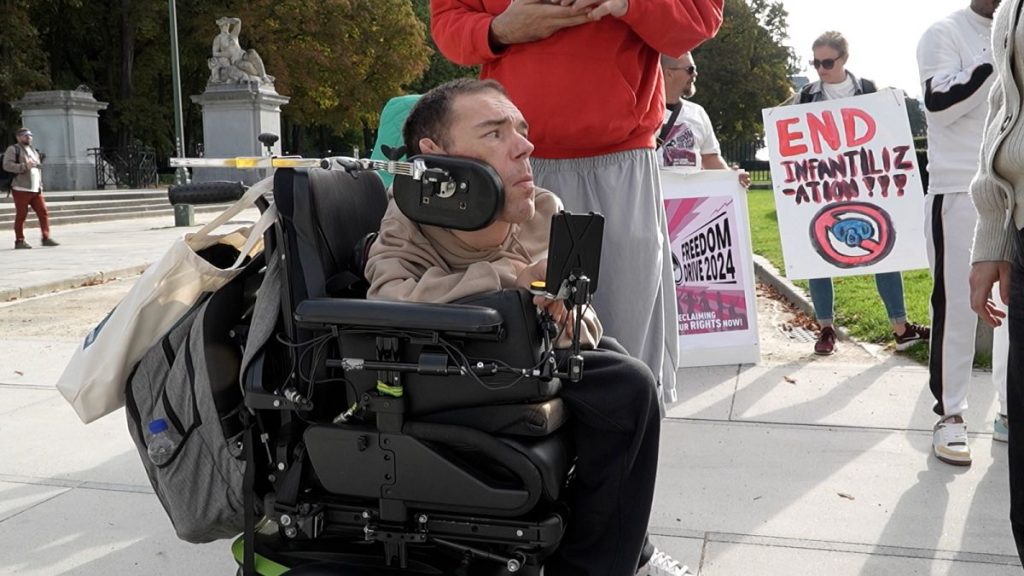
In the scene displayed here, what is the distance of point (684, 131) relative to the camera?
20.1 ft

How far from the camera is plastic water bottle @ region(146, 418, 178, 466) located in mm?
2303

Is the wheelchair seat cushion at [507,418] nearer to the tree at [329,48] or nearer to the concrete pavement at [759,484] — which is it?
the concrete pavement at [759,484]

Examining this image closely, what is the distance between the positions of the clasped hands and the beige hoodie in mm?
453

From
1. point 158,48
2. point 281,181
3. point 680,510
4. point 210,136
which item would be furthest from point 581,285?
point 158,48

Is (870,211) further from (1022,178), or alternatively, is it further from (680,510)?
(1022,178)

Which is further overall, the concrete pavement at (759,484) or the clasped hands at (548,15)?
the concrete pavement at (759,484)

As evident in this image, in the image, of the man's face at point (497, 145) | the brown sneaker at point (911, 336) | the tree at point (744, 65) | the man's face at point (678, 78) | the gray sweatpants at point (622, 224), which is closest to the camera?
the man's face at point (497, 145)

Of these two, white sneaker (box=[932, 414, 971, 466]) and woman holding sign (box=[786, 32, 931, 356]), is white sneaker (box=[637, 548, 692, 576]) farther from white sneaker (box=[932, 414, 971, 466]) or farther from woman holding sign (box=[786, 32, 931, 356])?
woman holding sign (box=[786, 32, 931, 356])

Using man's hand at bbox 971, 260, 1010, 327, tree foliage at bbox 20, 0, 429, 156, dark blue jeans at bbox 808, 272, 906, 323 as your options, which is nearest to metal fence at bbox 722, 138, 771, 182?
tree foliage at bbox 20, 0, 429, 156

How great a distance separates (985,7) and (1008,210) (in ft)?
5.87

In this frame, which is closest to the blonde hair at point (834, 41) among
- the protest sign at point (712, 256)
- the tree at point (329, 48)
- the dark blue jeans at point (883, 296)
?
the protest sign at point (712, 256)

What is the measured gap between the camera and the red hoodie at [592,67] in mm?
2611

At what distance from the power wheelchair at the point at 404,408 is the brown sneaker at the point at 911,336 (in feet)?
14.7

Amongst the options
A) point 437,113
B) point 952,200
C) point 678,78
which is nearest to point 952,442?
point 952,200
